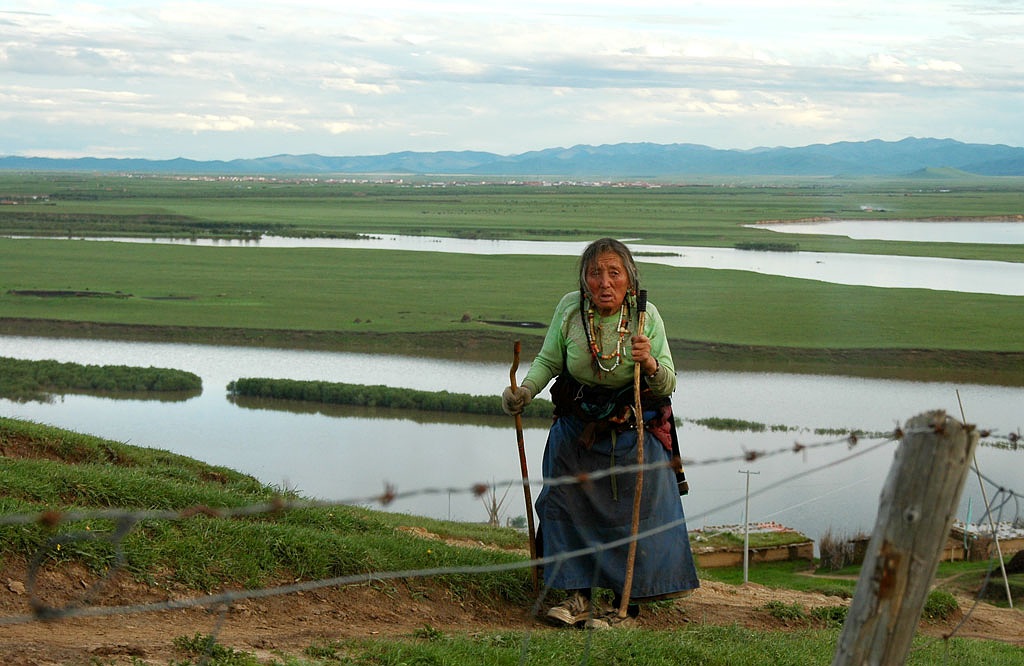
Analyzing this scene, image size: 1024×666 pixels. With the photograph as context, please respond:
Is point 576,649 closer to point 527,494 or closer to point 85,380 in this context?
point 527,494

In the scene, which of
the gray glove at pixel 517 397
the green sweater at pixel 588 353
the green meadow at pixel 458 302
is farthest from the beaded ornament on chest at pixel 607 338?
the green meadow at pixel 458 302

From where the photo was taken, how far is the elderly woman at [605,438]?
197 inches

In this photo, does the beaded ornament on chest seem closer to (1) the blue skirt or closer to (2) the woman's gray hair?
(2) the woman's gray hair

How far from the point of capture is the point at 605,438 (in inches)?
203

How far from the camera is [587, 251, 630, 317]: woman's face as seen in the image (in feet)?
16.4

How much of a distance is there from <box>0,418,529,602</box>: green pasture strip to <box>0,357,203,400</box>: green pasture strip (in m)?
16.5

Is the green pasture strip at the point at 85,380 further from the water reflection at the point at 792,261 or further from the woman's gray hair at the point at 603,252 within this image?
the water reflection at the point at 792,261

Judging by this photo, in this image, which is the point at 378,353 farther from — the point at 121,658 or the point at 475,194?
the point at 475,194

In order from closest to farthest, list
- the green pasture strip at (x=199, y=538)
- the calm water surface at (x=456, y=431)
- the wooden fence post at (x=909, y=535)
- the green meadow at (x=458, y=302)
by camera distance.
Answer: the wooden fence post at (x=909, y=535)
the green pasture strip at (x=199, y=538)
the calm water surface at (x=456, y=431)
the green meadow at (x=458, y=302)

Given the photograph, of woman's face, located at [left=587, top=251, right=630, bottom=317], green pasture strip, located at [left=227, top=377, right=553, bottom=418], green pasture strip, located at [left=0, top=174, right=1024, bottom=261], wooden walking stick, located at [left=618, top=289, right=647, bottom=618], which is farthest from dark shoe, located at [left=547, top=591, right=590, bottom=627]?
green pasture strip, located at [left=0, top=174, right=1024, bottom=261]

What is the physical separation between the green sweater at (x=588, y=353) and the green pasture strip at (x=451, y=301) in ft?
78.9

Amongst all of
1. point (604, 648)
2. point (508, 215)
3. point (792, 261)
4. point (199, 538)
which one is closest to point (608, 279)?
point (604, 648)

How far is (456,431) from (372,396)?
2.72 metres

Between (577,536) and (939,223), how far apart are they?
8090cm
